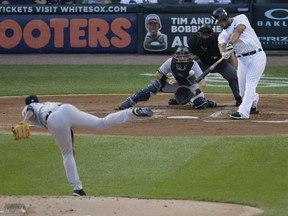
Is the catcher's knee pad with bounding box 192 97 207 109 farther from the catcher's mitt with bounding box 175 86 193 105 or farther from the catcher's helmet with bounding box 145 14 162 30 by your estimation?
the catcher's helmet with bounding box 145 14 162 30

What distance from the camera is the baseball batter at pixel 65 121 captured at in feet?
35.0

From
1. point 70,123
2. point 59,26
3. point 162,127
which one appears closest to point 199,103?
point 162,127

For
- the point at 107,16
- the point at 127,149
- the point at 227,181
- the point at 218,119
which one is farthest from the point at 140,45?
the point at 227,181

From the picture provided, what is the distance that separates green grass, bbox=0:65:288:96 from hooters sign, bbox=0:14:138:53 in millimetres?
1679

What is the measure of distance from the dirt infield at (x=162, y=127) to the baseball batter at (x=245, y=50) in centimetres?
35

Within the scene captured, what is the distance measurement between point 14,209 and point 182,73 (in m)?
7.34

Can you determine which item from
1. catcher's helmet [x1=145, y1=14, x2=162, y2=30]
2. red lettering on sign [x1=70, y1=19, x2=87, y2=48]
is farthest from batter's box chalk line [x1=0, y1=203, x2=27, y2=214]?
red lettering on sign [x1=70, y1=19, x2=87, y2=48]

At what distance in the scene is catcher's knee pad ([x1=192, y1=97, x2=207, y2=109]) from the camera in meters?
17.3

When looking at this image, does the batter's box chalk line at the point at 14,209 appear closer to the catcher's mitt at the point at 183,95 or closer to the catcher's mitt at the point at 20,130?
the catcher's mitt at the point at 20,130

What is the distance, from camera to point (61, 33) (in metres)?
26.7

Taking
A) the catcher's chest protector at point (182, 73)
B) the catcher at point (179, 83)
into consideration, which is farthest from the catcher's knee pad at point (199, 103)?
the catcher's chest protector at point (182, 73)

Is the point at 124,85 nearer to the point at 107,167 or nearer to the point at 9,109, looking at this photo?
the point at 9,109

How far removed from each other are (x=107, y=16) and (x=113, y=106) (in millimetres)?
8824

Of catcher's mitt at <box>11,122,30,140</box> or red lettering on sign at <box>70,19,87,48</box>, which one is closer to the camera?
catcher's mitt at <box>11,122,30,140</box>
